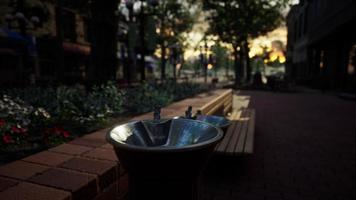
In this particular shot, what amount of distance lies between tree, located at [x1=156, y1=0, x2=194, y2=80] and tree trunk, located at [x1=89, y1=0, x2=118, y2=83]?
70.0 feet

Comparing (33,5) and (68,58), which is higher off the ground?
(33,5)

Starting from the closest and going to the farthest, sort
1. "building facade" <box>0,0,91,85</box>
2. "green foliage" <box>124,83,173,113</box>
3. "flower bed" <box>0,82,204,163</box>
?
1. "flower bed" <box>0,82,204,163</box>
2. "green foliage" <box>124,83,173,113</box>
3. "building facade" <box>0,0,91,85</box>

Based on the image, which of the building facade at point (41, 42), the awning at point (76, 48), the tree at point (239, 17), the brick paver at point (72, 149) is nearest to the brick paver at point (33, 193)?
the brick paver at point (72, 149)

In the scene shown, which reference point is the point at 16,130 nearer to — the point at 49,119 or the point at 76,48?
the point at 49,119

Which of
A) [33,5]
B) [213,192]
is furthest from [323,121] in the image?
[33,5]

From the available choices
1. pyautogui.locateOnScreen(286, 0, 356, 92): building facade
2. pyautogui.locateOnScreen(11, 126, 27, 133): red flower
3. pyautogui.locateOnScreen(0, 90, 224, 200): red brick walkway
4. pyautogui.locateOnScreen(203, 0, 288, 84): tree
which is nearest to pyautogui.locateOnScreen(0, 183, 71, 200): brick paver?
pyautogui.locateOnScreen(0, 90, 224, 200): red brick walkway

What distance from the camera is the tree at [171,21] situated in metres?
29.6

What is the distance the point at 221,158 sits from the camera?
3.79 m

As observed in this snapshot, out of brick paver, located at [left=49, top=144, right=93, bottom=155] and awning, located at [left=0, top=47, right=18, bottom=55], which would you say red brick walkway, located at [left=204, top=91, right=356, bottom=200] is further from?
awning, located at [left=0, top=47, right=18, bottom=55]

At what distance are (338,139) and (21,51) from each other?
65.0 ft

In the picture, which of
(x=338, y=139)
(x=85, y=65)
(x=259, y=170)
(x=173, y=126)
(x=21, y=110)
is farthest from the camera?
(x=85, y=65)

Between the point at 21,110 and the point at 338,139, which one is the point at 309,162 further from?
the point at 21,110

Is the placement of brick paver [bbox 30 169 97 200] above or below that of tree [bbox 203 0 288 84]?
below

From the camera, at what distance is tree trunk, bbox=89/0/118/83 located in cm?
700
